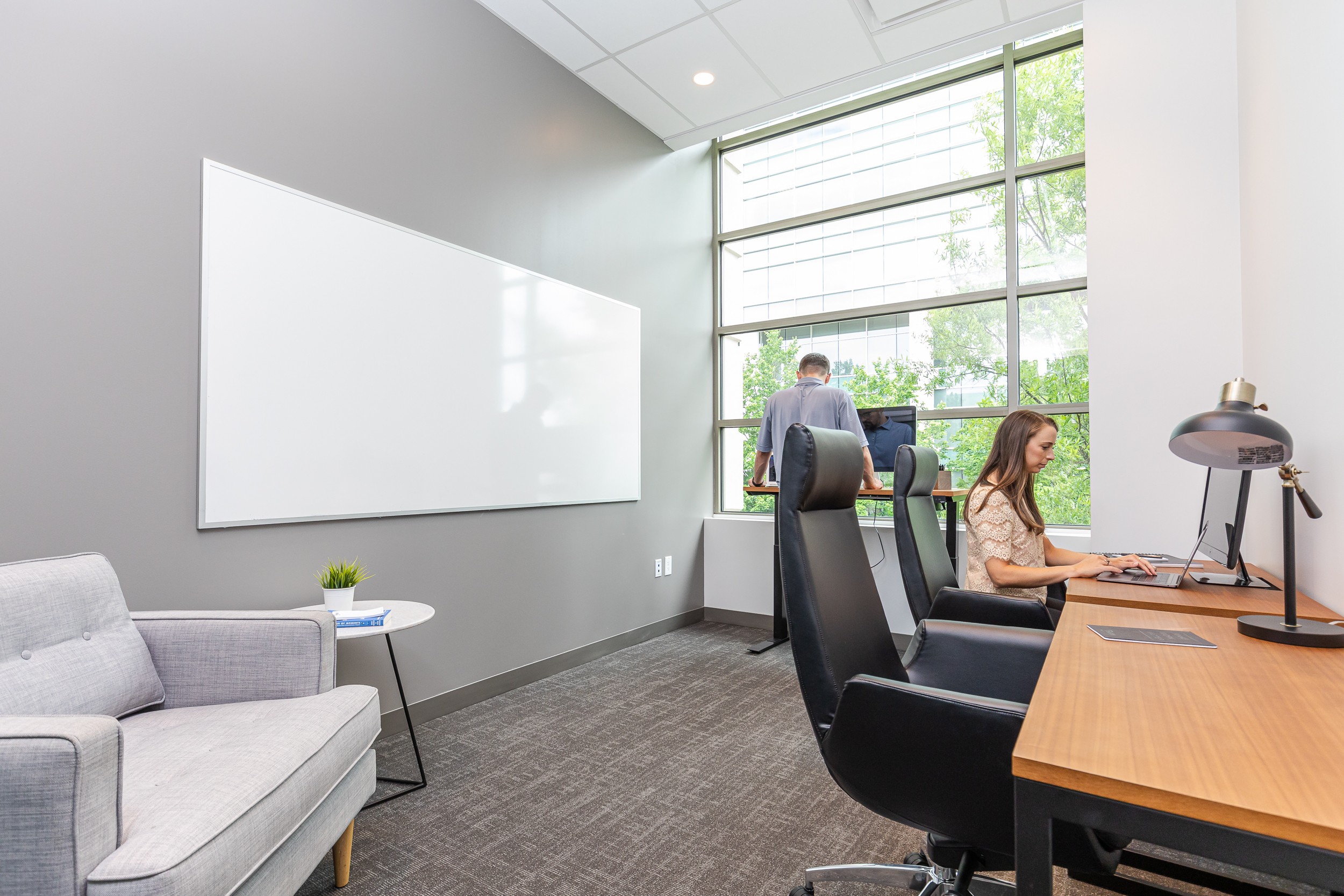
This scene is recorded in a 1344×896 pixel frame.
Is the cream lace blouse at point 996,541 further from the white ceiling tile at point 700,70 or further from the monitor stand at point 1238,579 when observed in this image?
the white ceiling tile at point 700,70

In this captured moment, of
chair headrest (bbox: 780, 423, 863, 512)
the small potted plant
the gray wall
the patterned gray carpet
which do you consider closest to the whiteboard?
the gray wall

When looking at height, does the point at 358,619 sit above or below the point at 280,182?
below

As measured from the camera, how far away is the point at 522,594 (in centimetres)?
309

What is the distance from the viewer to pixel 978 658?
155 cm

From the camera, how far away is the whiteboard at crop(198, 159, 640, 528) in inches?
81.0

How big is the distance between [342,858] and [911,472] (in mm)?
1872

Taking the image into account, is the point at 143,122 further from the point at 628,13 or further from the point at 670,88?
the point at 670,88

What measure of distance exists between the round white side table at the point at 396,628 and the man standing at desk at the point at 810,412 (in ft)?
6.95

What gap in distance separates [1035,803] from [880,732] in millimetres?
431

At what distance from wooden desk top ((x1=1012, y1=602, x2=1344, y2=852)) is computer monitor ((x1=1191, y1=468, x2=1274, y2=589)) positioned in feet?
2.34

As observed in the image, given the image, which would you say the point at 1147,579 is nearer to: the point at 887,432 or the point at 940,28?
the point at 887,432

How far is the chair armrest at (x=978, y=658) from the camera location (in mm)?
1502

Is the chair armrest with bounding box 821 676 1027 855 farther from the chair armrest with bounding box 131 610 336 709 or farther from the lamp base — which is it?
the chair armrest with bounding box 131 610 336 709

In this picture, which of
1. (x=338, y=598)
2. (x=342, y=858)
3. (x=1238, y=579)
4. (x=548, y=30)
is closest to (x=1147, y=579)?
(x=1238, y=579)
